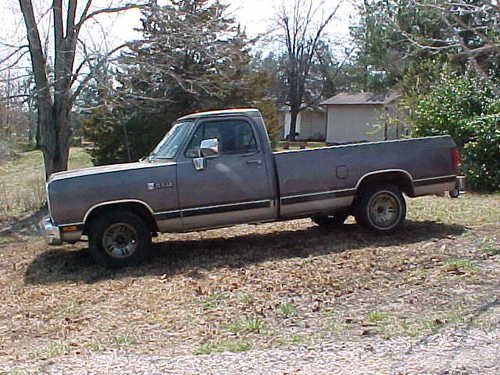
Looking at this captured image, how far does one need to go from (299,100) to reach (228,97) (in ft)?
106

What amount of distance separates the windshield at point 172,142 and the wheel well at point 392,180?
2.65m

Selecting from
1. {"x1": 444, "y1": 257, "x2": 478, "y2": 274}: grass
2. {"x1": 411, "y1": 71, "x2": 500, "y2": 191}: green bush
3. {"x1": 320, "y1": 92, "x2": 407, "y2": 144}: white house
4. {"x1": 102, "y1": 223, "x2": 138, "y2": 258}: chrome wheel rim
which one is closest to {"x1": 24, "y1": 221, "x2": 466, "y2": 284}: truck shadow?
{"x1": 102, "y1": 223, "x2": 138, "y2": 258}: chrome wheel rim

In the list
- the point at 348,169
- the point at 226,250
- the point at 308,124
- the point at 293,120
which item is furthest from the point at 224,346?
the point at 308,124

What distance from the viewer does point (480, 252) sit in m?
7.40

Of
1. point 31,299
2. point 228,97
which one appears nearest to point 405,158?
point 31,299

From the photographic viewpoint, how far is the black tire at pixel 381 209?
8602 millimetres

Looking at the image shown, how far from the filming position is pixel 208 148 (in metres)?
7.85

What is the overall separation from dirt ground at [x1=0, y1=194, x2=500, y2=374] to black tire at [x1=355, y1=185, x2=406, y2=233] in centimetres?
22

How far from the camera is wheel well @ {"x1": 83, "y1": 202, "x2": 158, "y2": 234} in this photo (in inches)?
298

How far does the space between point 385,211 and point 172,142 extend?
3.32 metres

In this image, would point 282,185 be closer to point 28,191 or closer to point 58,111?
point 58,111

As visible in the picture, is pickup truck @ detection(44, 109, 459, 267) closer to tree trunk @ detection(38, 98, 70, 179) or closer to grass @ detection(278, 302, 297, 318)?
grass @ detection(278, 302, 297, 318)

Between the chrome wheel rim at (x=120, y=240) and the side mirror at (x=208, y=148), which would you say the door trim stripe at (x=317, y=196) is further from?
the chrome wheel rim at (x=120, y=240)

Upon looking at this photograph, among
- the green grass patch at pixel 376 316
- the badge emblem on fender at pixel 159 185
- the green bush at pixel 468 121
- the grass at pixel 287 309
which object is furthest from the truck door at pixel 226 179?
the green bush at pixel 468 121
